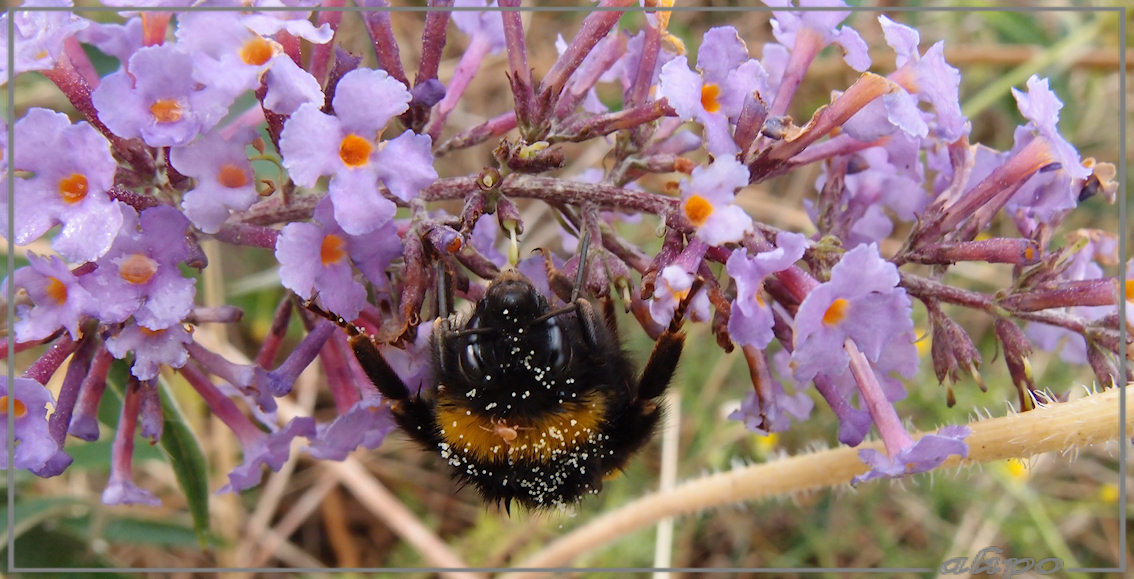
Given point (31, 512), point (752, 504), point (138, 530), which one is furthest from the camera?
point (752, 504)

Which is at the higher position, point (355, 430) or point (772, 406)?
point (772, 406)

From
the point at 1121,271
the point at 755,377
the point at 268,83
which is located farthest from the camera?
the point at 755,377

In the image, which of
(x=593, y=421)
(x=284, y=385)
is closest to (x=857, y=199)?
(x=593, y=421)

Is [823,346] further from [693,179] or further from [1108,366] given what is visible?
[1108,366]

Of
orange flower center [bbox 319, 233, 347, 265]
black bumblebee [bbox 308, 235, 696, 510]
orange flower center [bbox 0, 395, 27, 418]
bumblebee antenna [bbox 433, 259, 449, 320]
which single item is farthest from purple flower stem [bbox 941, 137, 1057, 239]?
orange flower center [bbox 0, 395, 27, 418]

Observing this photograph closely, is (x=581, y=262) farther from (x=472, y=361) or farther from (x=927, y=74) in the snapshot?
(x=927, y=74)

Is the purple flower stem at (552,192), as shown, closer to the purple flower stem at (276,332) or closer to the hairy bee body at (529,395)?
the hairy bee body at (529,395)

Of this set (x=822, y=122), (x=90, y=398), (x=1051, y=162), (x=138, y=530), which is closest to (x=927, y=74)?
(x=822, y=122)
